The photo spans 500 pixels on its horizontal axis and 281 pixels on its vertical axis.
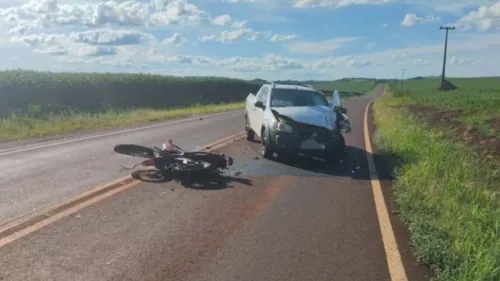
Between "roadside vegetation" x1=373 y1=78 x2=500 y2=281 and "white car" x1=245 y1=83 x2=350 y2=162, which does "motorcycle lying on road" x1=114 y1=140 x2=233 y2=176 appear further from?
"roadside vegetation" x1=373 y1=78 x2=500 y2=281

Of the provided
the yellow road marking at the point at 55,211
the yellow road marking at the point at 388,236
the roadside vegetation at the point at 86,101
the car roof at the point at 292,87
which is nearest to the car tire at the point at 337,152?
the yellow road marking at the point at 388,236

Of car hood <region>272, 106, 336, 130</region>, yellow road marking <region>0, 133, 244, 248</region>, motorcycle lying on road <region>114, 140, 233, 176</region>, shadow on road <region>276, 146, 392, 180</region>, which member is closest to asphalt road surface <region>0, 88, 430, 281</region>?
yellow road marking <region>0, 133, 244, 248</region>

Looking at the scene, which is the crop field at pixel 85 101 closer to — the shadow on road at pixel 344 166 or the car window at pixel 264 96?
the car window at pixel 264 96

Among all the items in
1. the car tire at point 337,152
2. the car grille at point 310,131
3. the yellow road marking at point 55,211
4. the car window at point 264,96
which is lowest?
the car tire at point 337,152

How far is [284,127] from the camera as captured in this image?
524 inches

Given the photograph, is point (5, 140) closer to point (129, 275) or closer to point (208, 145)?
point (208, 145)

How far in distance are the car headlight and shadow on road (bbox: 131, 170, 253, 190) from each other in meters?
2.78

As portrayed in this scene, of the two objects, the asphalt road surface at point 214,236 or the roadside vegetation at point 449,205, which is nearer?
the asphalt road surface at point 214,236

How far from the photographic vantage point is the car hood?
1329 cm

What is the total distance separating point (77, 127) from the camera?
74.0 ft

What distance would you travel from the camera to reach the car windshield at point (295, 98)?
14.8 m

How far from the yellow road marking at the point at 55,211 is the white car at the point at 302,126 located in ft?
13.1

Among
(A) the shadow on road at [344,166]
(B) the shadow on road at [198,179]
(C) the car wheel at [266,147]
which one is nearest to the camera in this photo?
(B) the shadow on road at [198,179]

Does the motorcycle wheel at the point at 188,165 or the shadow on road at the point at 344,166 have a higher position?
the motorcycle wheel at the point at 188,165
